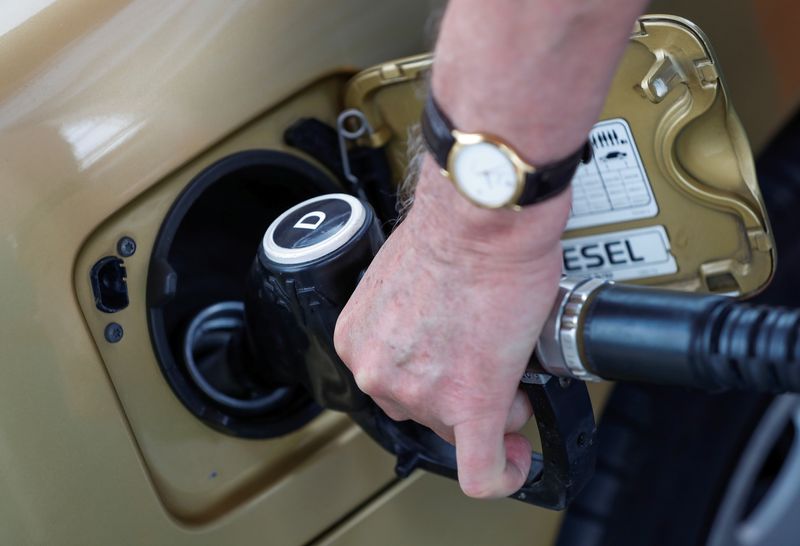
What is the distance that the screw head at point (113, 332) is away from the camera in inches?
43.9

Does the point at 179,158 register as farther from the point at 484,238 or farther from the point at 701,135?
the point at 701,135

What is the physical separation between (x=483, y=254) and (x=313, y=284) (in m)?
0.23

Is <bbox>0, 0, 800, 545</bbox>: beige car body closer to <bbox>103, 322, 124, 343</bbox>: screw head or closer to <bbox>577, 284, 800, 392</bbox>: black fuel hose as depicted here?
<bbox>103, 322, 124, 343</bbox>: screw head

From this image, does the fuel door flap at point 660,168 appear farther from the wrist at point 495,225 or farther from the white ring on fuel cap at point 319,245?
the wrist at point 495,225

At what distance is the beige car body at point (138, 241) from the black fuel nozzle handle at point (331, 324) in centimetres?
13

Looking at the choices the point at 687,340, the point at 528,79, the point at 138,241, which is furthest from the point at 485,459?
the point at 138,241

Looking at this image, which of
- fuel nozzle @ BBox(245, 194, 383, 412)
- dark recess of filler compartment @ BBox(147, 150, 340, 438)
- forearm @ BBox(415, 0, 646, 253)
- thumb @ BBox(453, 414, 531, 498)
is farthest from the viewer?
dark recess of filler compartment @ BBox(147, 150, 340, 438)

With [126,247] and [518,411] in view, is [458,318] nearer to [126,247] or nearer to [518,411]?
[518,411]

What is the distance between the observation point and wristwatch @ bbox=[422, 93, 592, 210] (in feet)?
2.75

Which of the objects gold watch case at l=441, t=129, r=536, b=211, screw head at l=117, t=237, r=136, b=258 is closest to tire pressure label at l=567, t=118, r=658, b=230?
gold watch case at l=441, t=129, r=536, b=211

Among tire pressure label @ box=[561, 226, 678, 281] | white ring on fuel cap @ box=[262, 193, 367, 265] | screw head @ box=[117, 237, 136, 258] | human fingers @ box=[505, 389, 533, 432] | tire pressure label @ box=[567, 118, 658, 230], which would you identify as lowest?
tire pressure label @ box=[561, 226, 678, 281]

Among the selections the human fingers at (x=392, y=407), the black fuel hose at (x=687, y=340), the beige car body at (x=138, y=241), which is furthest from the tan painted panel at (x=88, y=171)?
the black fuel hose at (x=687, y=340)

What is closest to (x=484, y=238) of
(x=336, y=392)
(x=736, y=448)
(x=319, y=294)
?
(x=319, y=294)

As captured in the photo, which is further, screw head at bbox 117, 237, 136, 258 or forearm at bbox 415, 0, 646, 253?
screw head at bbox 117, 237, 136, 258
